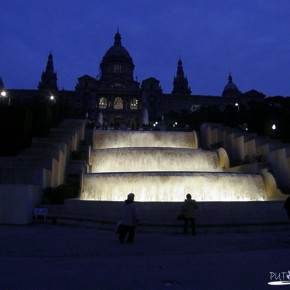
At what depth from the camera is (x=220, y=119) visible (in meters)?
40.4

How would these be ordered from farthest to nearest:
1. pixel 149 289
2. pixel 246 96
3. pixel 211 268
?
pixel 246 96
pixel 211 268
pixel 149 289

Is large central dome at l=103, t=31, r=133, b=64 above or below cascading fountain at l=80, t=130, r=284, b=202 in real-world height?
above

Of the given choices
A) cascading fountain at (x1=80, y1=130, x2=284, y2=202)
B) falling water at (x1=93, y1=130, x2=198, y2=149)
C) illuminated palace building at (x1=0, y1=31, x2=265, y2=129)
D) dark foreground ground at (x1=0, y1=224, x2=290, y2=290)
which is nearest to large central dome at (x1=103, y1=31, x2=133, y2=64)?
illuminated palace building at (x1=0, y1=31, x2=265, y2=129)

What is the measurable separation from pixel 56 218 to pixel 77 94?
7705 centimetres

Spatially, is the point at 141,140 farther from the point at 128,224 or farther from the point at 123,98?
the point at 123,98

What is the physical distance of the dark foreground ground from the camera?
5219 millimetres

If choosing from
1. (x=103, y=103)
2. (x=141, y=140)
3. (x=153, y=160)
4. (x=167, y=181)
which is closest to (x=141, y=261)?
(x=167, y=181)

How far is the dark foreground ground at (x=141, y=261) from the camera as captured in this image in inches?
205

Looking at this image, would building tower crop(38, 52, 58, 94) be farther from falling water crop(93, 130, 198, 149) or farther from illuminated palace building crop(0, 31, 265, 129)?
falling water crop(93, 130, 198, 149)

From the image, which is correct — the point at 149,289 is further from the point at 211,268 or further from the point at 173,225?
the point at 173,225

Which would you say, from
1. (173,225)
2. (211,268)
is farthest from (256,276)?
(173,225)

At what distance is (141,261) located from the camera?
666cm

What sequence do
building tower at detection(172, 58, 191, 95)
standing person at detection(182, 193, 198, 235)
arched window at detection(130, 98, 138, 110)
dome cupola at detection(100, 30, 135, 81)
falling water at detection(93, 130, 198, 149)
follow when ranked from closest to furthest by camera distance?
standing person at detection(182, 193, 198, 235)
falling water at detection(93, 130, 198, 149)
arched window at detection(130, 98, 138, 110)
dome cupola at detection(100, 30, 135, 81)
building tower at detection(172, 58, 191, 95)

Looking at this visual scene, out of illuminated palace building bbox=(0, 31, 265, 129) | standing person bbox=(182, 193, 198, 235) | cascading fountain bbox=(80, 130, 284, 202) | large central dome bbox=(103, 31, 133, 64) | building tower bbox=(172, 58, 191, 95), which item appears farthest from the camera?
building tower bbox=(172, 58, 191, 95)
